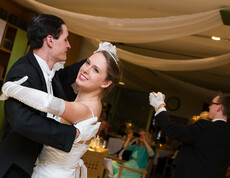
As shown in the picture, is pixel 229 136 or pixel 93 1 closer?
pixel 229 136

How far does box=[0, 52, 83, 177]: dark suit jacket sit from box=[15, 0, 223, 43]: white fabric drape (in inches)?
95.0

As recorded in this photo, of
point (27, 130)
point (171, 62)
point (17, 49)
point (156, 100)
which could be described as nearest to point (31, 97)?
point (27, 130)

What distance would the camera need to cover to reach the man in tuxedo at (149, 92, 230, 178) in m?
2.85

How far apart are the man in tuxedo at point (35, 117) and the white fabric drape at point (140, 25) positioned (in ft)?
7.15

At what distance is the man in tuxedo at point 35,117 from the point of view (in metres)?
1.45

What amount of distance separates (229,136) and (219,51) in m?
3.23

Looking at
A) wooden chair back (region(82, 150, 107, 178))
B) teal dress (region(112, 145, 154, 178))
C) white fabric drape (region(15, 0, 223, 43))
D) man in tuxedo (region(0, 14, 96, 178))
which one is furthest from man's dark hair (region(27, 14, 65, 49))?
teal dress (region(112, 145, 154, 178))

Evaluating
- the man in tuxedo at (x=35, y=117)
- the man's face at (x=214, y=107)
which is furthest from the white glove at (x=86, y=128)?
the man's face at (x=214, y=107)

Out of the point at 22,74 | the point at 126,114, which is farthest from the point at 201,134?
the point at 126,114

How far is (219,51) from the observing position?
5.90 metres

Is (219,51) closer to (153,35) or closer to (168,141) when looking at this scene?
(153,35)

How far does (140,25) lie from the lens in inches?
157

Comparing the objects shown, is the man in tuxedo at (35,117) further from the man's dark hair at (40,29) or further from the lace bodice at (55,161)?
the lace bodice at (55,161)

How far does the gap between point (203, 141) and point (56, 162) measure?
5.02 ft
